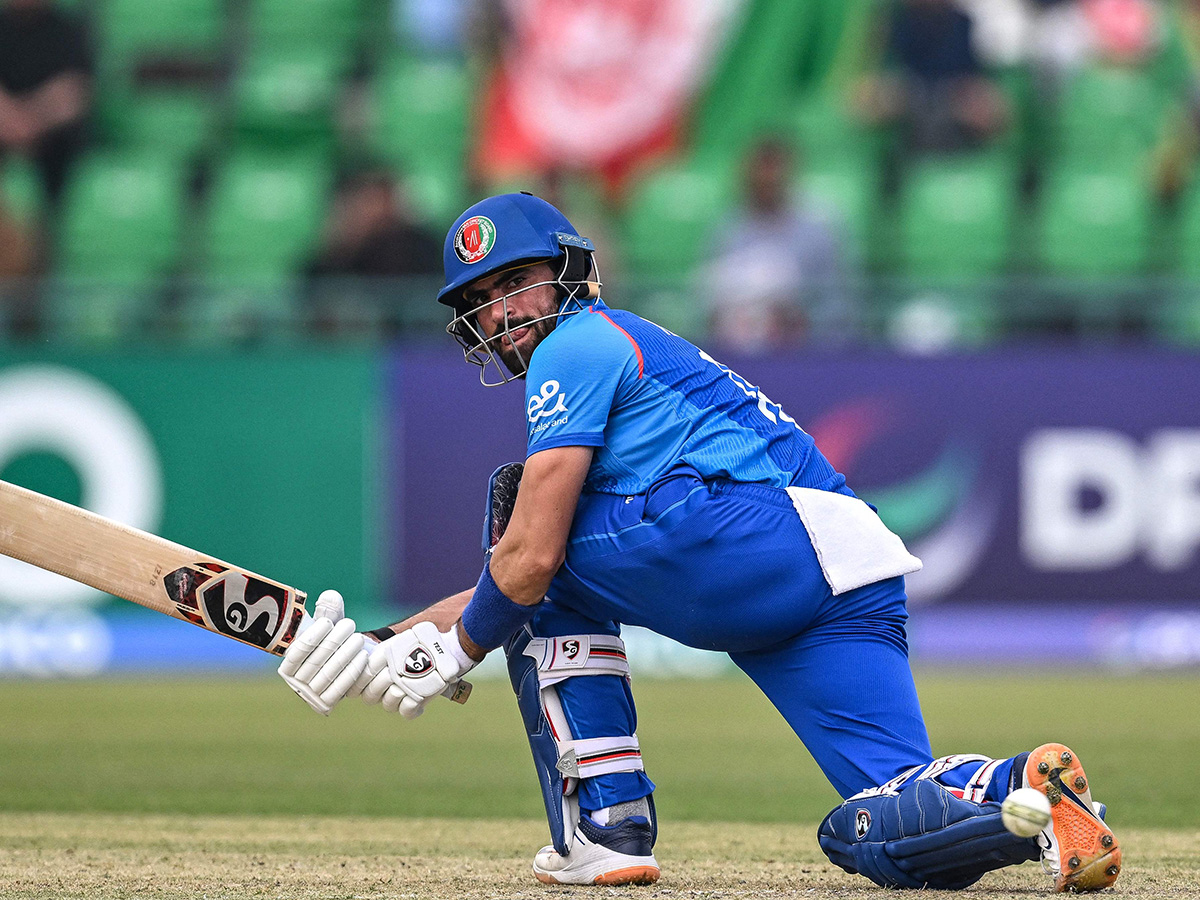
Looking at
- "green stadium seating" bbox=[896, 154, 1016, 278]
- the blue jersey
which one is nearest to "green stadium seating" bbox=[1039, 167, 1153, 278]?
"green stadium seating" bbox=[896, 154, 1016, 278]

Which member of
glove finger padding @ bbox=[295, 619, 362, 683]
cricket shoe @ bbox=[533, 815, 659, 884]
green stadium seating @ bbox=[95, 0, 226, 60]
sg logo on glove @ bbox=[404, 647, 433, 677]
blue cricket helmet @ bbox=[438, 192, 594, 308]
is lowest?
cricket shoe @ bbox=[533, 815, 659, 884]

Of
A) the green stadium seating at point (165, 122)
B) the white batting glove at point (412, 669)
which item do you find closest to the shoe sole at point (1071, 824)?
the white batting glove at point (412, 669)

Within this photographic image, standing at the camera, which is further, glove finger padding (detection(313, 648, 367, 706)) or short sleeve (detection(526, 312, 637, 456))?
glove finger padding (detection(313, 648, 367, 706))

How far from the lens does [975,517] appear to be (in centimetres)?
1203

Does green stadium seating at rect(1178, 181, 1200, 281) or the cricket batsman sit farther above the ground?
green stadium seating at rect(1178, 181, 1200, 281)

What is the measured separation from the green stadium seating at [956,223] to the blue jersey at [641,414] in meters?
9.67

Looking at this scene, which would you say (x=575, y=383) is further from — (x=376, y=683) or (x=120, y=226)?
(x=120, y=226)

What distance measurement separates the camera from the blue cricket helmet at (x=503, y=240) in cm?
477

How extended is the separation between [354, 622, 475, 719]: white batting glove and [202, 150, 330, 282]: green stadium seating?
9621mm

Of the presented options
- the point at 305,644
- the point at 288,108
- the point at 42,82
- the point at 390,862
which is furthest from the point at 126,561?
the point at 288,108

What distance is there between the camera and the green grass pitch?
15.8 feet

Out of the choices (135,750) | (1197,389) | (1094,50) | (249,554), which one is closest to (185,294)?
(249,554)

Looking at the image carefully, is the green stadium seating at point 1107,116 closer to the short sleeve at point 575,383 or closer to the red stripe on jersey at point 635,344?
the red stripe on jersey at point 635,344

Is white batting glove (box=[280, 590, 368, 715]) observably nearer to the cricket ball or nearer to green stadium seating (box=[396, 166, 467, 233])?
the cricket ball
